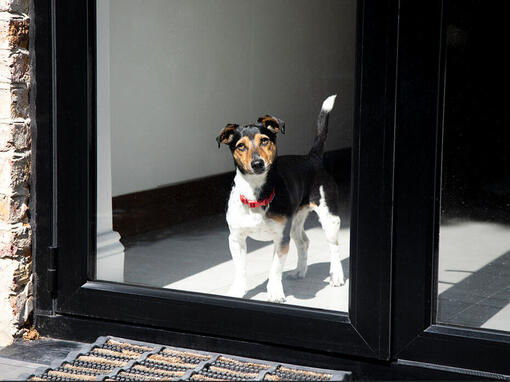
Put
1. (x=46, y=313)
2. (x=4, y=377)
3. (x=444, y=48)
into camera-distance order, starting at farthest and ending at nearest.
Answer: (x=46, y=313)
(x=4, y=377)
(x=444, y=48)

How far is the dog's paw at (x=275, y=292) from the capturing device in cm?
345

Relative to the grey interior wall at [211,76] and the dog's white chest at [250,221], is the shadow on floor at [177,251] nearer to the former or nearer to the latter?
the dog's white chest at [250,221]

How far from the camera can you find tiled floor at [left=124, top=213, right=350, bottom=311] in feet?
11.0

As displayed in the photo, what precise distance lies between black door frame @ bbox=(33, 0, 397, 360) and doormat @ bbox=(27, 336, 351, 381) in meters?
0.11

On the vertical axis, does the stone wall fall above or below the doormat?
above

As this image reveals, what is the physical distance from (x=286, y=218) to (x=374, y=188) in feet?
1.56

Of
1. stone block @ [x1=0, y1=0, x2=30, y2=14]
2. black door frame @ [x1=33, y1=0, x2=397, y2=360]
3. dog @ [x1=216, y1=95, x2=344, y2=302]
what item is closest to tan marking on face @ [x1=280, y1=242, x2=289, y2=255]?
dog @ [x1=216, y1=95, x2=344, y2=302]

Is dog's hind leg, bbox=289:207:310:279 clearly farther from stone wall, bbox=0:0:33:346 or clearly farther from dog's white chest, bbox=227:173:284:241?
stone wall, bbox=0:0:33:346

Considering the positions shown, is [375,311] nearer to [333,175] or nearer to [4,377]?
Result: [333,175]

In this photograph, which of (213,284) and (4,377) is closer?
(4,377)

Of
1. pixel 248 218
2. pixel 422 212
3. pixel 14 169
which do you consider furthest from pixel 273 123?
pixel 14 169

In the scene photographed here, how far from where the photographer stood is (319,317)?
3316 mm

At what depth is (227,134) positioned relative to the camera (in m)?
3.47

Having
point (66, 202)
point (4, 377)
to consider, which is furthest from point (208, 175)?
point (4, 377)
